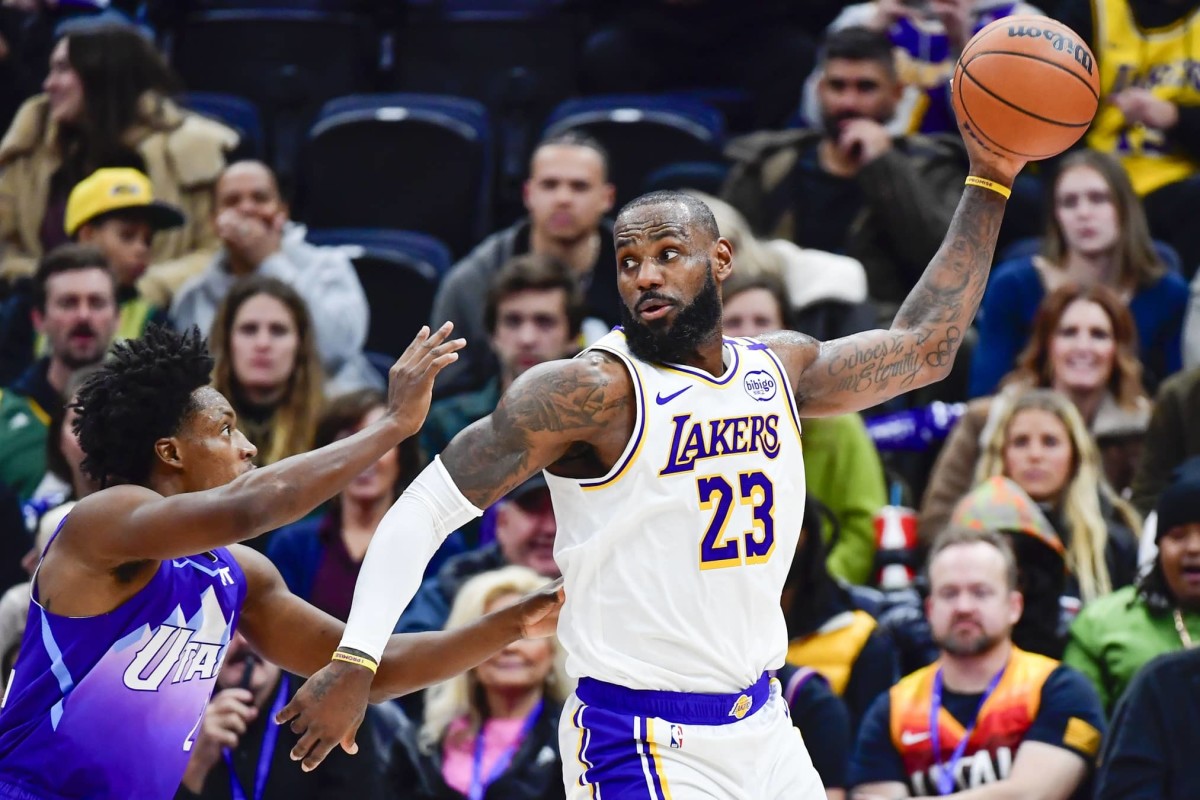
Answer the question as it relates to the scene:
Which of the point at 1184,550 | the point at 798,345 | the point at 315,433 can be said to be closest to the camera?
the point at 798,345

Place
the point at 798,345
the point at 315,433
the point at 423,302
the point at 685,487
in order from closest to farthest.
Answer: the point at 685,487 < the point at 798,345 < the point at 315,433 < the point at 423,302

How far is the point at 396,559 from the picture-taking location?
4.50m

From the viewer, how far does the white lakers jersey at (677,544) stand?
181 inches

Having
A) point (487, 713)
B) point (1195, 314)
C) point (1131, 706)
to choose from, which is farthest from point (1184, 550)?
point (487, 713)

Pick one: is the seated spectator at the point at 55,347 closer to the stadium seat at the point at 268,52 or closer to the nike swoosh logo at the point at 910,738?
the stadium seat at the point at 268,52

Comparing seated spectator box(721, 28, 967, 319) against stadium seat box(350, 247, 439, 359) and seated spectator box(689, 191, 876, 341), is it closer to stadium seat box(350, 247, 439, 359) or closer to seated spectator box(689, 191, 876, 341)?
seated spectator box(689, 191, 876, 341)

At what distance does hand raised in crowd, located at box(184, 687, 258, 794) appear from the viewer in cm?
654

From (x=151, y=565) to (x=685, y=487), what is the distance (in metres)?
1.30

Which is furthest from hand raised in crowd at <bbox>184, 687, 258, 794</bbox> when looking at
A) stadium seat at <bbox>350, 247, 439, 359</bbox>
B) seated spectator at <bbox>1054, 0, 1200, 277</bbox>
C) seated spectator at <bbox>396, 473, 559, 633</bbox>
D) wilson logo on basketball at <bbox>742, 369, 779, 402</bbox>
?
seated spectator at <bbox>1054, 0, 1200, 277</bbox>

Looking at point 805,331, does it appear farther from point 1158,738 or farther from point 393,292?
point 1158,738

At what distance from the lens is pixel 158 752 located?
4691 mm

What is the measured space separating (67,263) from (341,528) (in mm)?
1997

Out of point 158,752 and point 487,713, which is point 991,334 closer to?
point 487,713

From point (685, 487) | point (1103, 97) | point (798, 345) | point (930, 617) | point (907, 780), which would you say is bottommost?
point (907, 780)
